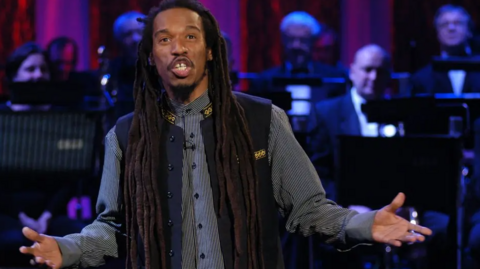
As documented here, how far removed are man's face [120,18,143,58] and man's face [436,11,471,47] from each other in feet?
7.83


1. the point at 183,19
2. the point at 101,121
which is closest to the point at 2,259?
the point at 101,121

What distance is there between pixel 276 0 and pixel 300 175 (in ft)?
21.3

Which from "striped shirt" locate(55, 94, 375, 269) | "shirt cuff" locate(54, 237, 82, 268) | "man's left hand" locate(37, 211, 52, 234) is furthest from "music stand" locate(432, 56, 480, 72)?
"shirt cuff" locate(54, 237, 82, 268)

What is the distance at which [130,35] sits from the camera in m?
6.06

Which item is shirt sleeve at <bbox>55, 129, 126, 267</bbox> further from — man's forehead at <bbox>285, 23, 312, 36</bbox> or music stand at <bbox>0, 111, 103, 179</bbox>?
man's forehead at <bbox>285, 23, 312, 36</bbox>

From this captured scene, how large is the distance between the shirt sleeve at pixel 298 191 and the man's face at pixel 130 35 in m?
3.65

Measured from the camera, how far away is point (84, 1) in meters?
8.66

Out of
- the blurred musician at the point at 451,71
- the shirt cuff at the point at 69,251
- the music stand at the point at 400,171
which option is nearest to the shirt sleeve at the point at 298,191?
the shirt cuff at the point at 69,251

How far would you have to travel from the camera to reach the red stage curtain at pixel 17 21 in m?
8.58

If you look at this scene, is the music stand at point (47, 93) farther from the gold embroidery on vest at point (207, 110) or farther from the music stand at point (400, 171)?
the gold embroidery on vest at point (207, 110)

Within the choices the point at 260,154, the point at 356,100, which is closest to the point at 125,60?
the point at 356,100

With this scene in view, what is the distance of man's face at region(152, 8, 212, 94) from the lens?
93.7 inches

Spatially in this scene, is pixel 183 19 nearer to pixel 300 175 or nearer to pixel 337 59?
pixel 300 175

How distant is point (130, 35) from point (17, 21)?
3.03m
